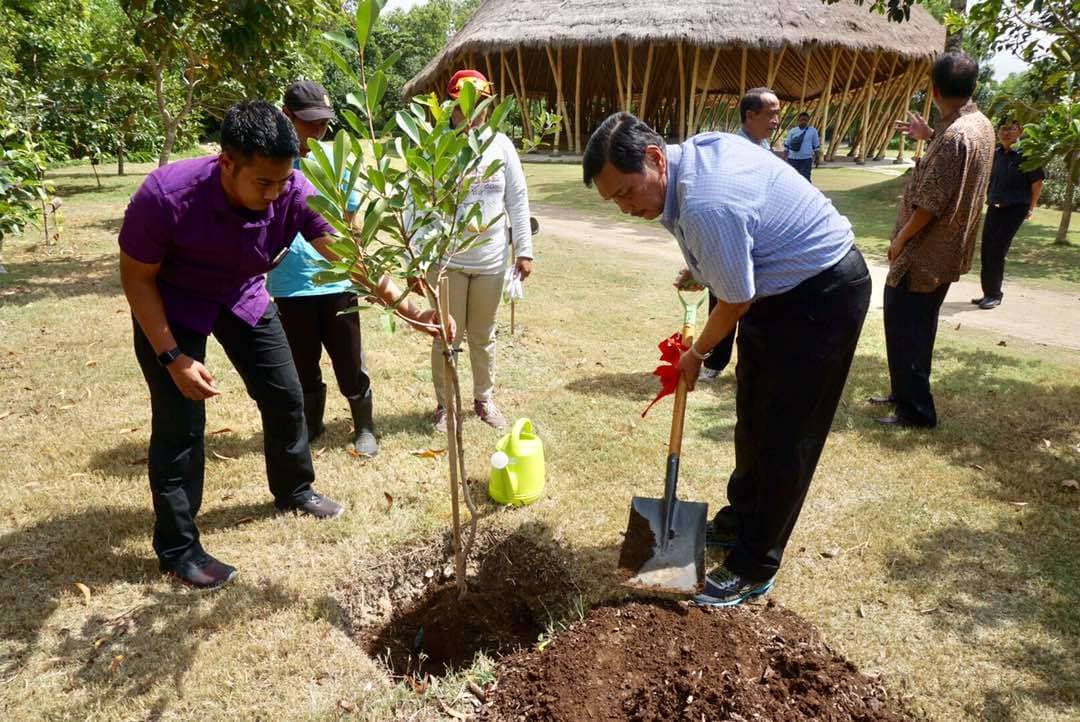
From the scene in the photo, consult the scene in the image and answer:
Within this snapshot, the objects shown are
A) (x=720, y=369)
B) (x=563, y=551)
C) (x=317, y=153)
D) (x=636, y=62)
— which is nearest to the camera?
(x=317, y=153)

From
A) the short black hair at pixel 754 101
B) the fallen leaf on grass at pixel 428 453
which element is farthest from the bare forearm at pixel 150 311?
the short black hair at pixel 754 101

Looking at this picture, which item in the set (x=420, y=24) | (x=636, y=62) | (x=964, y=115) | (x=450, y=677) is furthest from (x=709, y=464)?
(x=420, y=24)

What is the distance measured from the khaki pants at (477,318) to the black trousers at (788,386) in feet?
5.58

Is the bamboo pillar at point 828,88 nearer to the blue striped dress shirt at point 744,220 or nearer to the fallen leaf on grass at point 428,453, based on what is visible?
the fallen leaf on grass at point 428,453

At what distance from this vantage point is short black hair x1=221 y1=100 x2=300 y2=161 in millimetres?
2240

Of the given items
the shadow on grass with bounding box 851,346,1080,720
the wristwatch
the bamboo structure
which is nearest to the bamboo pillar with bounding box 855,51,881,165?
the bamboo structure

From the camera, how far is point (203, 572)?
2846 millimetres

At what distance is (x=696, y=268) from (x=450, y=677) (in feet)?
5.89

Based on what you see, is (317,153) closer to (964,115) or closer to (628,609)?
(628,609)

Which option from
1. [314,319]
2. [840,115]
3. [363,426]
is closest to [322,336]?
[314,319]

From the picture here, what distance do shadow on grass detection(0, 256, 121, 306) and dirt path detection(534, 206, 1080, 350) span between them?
6.52 m

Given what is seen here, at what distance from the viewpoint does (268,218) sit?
2662 millimetres

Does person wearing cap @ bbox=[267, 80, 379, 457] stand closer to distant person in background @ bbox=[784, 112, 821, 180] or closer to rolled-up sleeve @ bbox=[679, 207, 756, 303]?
rolled-up sleeve @ bbox=[679, 207, 756, 303]

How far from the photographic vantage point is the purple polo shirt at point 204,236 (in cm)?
238
